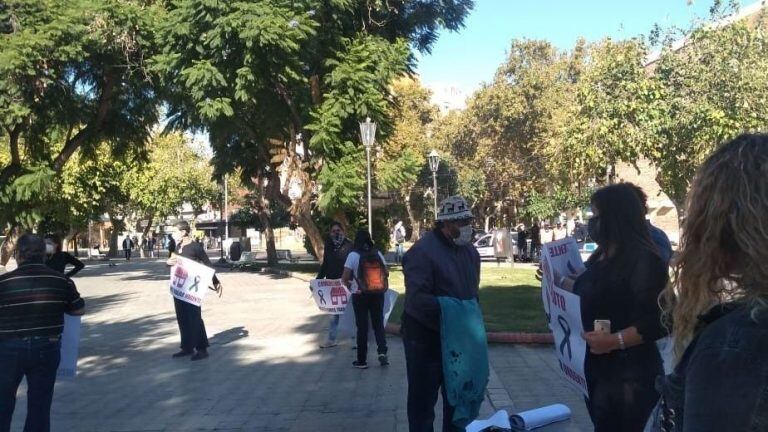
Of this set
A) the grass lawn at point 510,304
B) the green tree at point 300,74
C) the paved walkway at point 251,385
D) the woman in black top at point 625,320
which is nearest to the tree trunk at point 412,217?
the green tree at point 300,74

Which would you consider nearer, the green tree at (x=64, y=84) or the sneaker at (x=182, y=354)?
the sneaker at (x=182, y=354)

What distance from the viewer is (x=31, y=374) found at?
191 inches

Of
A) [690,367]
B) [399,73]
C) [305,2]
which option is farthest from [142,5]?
[690,367]

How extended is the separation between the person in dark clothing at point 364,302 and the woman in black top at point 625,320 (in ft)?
17.4

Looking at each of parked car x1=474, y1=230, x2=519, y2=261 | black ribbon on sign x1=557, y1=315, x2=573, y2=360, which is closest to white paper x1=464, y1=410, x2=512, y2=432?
black ribbon on sign x1=557, y1=315, x2=573, y2=360

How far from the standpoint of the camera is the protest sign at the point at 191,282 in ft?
30.8

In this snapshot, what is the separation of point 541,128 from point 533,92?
224 centimetres

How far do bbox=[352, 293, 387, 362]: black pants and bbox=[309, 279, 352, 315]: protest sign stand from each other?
1.04m

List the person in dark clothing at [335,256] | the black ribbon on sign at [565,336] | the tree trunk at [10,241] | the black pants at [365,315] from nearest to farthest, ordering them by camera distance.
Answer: the black ribbon on sign at [565,336] < the black pants at [365,315] < the person in dark clothing at [335,256] < the tree trunk at [10,241]

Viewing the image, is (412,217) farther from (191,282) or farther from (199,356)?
(191,282)

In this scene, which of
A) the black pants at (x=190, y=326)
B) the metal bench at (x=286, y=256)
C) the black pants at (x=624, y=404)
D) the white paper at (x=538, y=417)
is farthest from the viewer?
the metal bench at (x=286, y=256)

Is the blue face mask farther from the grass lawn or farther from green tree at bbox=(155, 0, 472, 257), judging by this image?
green tree at bbox=(155, 0, 472, 257)

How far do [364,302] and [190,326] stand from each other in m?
2.81

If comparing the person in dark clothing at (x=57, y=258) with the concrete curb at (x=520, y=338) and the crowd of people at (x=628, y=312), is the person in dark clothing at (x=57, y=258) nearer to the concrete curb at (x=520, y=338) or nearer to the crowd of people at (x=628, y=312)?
the crowd of people at (x=628, y=312)
